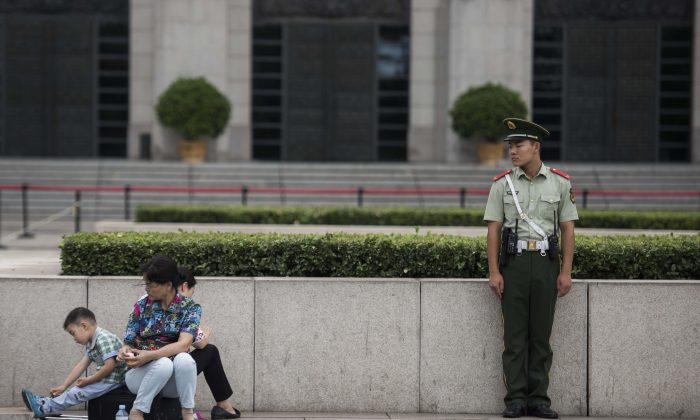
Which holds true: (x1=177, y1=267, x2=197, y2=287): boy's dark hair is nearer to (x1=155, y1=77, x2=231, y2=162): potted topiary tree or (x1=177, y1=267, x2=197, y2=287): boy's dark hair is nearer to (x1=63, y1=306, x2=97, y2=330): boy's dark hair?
(x1=63, y1=306, x2=97, y2=330): boy's dark hair

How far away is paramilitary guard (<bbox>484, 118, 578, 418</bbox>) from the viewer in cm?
858

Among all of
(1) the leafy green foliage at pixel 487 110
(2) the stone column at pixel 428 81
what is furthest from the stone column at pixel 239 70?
(1) the leafy green foliage at pixel 487 110

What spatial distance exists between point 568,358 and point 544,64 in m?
25.8

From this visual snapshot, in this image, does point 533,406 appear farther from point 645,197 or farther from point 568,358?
point 645,197

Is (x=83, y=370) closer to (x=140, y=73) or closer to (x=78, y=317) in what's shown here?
(x=78, y=317)

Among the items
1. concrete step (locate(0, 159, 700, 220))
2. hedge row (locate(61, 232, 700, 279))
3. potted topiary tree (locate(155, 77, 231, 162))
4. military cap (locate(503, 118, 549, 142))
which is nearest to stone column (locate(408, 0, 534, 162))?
concrete step (locate(0, 159, 700, 220))

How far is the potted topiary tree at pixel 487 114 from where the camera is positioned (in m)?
29.6

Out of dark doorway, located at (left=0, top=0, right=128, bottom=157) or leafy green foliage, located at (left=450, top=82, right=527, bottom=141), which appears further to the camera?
dark doorway, located at (left=0, top=0, right=128, bottom=157)

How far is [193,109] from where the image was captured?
30094 mm

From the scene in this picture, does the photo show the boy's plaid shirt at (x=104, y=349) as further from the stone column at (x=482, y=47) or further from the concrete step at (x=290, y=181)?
the stone column at (x=482, y=47)

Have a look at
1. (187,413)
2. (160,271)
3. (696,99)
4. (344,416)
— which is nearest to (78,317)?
(160,271)

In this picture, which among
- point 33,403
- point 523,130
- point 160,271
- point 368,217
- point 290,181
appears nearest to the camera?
point 160,271

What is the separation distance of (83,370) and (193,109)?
22.2m

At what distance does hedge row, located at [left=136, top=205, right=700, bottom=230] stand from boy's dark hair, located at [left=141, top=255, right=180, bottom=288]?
9.77 metres
